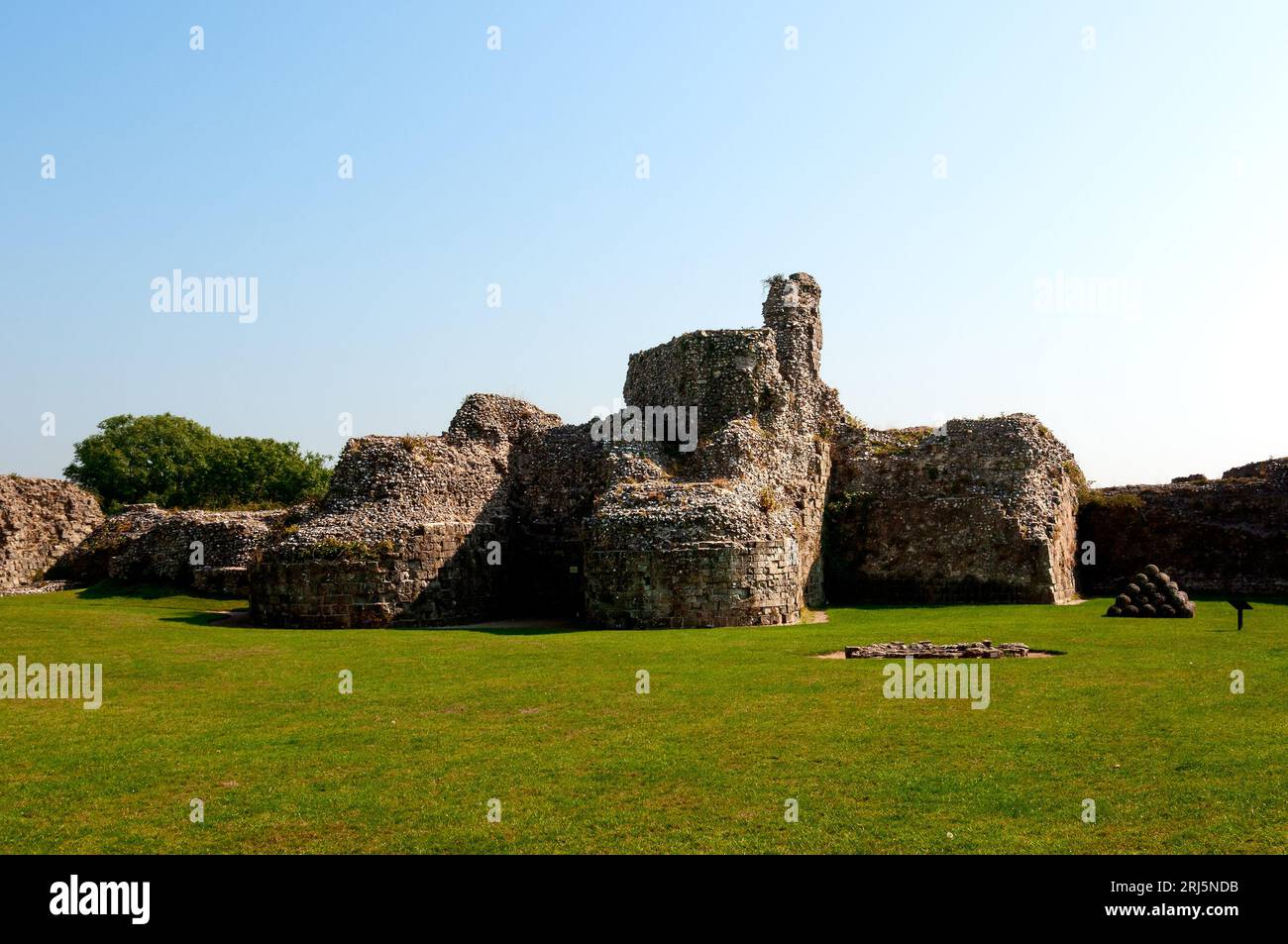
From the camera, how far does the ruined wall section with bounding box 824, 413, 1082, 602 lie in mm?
29516

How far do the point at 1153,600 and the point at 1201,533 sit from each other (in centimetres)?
1152

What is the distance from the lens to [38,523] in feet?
119

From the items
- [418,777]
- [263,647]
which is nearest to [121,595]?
[263,647]

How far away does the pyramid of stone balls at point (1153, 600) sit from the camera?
73.6 ft

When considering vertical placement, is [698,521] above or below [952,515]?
below

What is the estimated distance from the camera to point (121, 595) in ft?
98.6

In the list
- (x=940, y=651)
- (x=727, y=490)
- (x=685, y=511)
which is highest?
(x=727, y=490)

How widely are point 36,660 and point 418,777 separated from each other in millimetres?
10186

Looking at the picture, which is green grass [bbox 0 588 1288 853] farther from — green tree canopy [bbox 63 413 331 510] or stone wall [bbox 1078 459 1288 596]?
green tree canopy [bbox 63 413 331 510]

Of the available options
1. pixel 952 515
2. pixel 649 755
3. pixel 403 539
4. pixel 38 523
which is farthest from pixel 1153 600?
pixel 38 523

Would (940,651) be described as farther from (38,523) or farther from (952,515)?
(38,523)

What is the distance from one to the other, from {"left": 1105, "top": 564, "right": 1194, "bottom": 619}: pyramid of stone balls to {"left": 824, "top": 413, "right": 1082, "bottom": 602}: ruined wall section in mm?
5630

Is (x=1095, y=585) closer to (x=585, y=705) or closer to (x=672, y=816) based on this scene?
(x=585, y=705)
